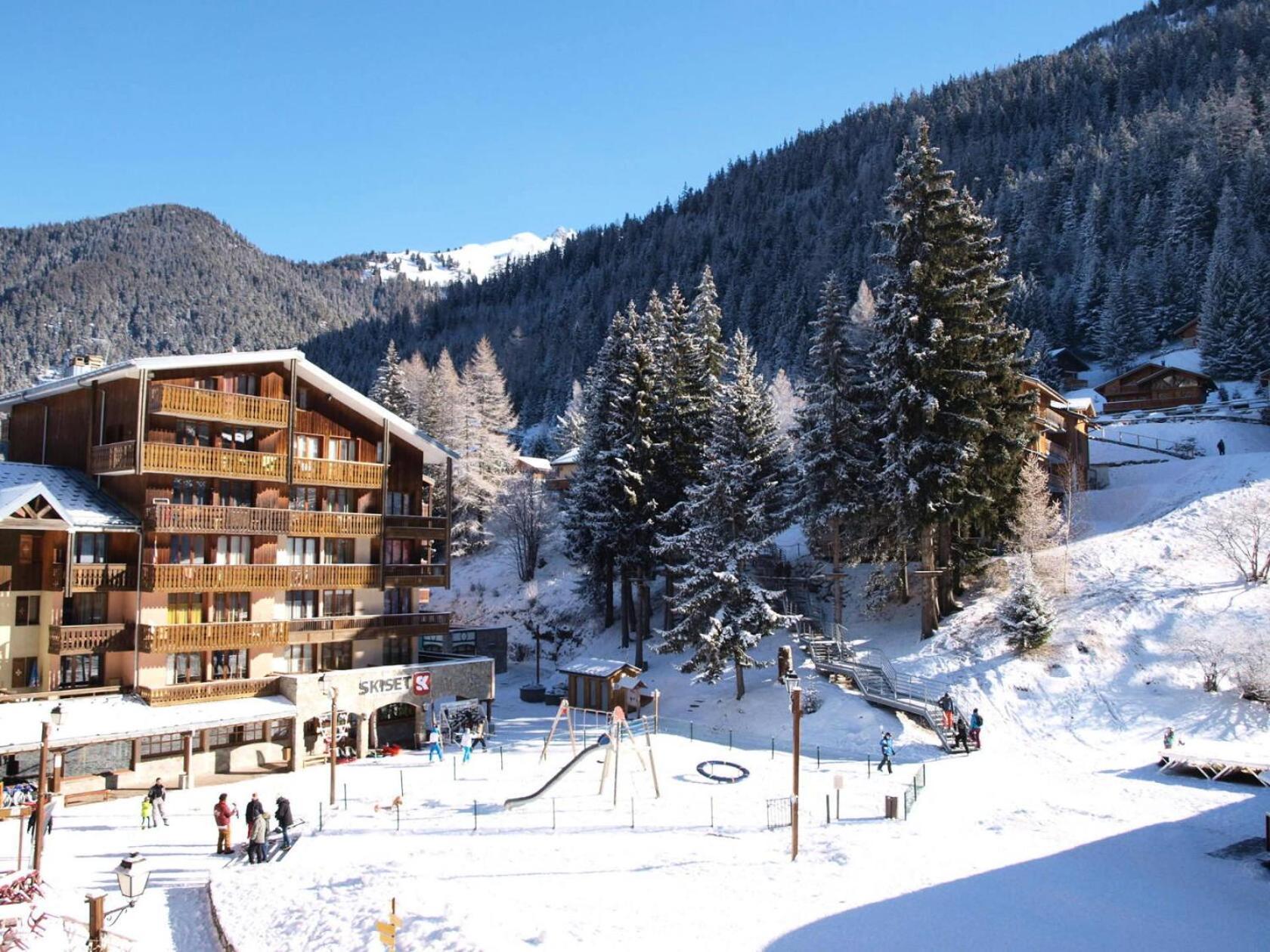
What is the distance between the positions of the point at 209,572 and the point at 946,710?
27122 millimetres

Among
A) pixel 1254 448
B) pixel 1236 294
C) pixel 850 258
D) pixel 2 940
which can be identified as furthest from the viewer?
pixel 850 258

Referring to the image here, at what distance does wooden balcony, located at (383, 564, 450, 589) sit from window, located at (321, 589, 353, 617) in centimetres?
174

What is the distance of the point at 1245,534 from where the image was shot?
37906mm

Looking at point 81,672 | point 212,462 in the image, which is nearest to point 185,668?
point 81,672

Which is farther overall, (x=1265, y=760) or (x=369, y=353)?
(x=369, y=353)

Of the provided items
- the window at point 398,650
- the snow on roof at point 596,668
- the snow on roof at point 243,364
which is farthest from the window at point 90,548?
the snow on roof at point 596,668

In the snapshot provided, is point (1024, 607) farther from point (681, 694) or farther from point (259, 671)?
point (259, 671)

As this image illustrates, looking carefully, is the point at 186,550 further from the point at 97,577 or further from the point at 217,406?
the point at 217,406

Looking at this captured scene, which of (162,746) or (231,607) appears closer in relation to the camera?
(162,746)

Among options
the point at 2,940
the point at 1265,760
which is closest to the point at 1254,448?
the point at 1265,760

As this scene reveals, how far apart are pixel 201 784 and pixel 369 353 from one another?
563 ft

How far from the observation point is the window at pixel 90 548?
30250 mm

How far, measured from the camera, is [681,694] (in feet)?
134

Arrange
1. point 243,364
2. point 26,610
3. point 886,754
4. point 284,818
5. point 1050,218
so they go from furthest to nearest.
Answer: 1. point 1050,218
2. point 243,364
3. point 26,610
4. point 886,754
5. point 284,818
